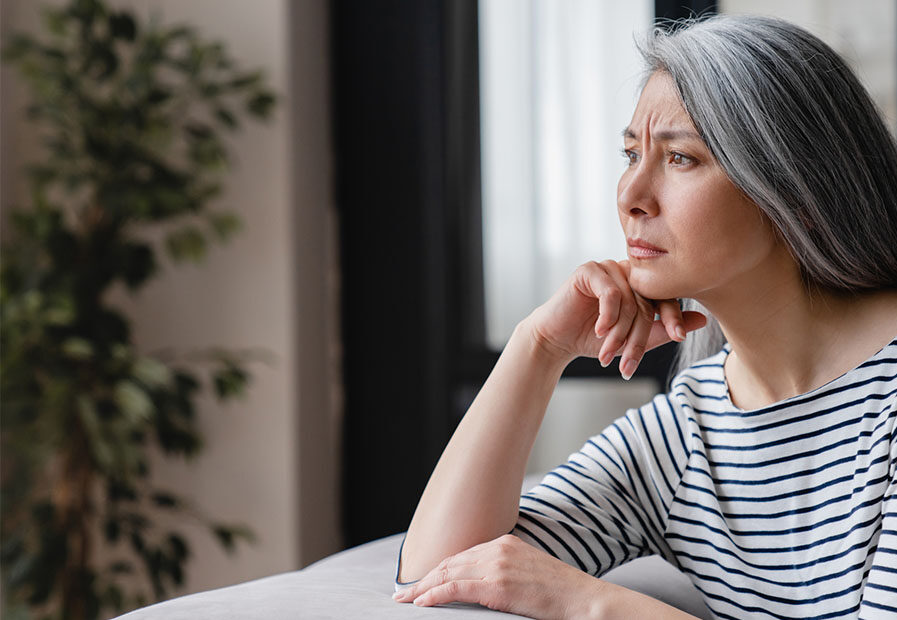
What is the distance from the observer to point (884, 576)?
2.78ft

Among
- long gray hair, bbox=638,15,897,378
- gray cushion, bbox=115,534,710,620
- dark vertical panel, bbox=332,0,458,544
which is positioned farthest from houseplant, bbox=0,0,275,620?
long gray hair, bbox=638,15,897,378

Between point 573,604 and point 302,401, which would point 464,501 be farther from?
point 302,401

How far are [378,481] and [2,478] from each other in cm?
99

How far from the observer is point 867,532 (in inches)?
36.4

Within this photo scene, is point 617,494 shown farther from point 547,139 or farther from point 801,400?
point 547,139

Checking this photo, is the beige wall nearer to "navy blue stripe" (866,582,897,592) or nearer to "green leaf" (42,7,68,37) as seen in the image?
"green leaf" (42,7,68,37)

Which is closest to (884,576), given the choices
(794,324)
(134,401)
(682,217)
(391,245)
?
(794,324)

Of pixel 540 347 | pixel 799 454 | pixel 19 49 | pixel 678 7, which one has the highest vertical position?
pixel 678 7

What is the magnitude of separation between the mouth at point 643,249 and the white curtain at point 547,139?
150 centimetres

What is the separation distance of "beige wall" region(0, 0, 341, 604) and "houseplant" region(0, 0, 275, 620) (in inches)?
6.2

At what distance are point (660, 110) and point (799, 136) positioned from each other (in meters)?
0.15

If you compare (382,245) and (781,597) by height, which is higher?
(382,245)

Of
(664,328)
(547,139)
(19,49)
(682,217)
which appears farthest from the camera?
(547,139)

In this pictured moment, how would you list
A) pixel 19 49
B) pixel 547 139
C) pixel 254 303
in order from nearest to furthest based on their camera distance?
pixel 19 49
pixel 254 303
pixel 547 139
